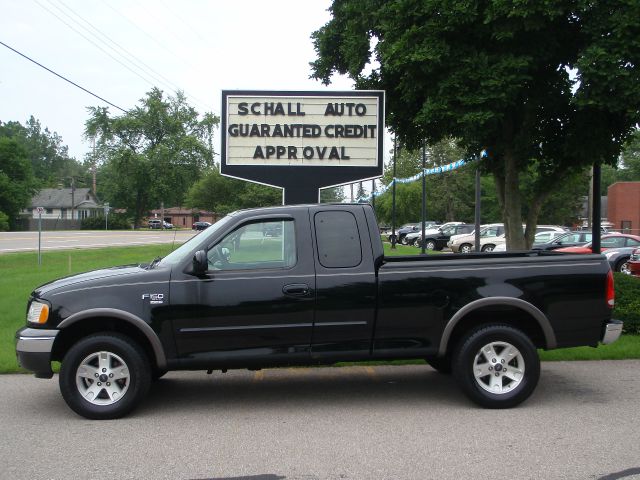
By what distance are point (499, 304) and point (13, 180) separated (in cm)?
8149

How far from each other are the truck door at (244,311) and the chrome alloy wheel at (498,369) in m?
1.70

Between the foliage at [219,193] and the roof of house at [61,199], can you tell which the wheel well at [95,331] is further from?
the roof of house at [61,199]

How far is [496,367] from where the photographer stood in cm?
614

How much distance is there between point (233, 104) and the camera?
34.4 feet

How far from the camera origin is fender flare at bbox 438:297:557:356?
19.8 ft

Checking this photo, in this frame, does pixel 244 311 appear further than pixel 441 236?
No

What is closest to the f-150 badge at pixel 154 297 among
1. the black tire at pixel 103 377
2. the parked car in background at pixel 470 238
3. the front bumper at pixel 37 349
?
the black tire at pixel 103 377

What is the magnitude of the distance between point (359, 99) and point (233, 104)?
2.10 metres

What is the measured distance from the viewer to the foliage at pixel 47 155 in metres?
130

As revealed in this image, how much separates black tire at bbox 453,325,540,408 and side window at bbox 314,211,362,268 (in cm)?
140

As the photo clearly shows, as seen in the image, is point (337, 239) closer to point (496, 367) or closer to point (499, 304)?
point (499, 304)

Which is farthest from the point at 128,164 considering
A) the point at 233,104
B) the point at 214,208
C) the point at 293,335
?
the point at 293,335

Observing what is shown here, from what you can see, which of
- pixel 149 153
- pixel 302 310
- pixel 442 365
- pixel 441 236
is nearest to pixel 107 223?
pixel 149 153

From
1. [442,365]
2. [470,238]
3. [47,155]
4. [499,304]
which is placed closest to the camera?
[499,304]
